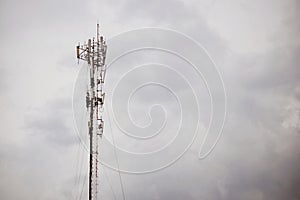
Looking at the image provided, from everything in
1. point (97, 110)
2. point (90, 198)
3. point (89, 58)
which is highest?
point (89, 58)

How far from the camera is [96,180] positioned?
5166 cm

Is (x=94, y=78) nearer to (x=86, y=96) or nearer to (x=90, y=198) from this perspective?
(x=86, y=96)

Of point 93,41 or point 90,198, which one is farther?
point 93,41

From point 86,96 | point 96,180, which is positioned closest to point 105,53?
point 86,96

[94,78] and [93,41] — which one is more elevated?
[93,41]

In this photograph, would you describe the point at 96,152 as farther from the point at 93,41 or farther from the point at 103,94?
the point at 93,41

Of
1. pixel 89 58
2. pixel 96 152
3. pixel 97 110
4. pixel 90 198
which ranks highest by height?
pixel 89 58

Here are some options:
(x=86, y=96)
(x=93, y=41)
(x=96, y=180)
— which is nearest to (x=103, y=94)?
(x=86, y=96)

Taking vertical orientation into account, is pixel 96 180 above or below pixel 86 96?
below

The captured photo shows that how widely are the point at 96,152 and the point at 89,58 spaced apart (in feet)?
33.4

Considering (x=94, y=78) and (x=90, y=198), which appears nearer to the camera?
(x=90, y=198)

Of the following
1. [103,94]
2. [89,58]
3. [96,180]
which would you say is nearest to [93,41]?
[89,58]

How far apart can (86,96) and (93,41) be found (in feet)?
19.8

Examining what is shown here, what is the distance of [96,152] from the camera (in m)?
52.6
